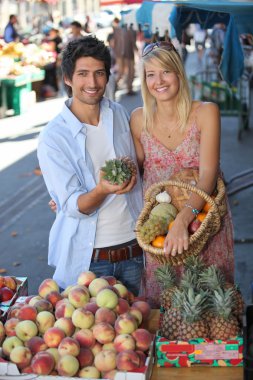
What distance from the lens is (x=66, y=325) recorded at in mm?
2707

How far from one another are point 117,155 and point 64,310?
86 cm

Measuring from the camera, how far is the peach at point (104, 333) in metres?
2.63

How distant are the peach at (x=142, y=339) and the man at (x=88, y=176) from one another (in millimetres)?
642

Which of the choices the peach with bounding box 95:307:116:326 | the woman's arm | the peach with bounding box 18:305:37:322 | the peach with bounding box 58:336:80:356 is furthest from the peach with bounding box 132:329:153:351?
the woman's arm

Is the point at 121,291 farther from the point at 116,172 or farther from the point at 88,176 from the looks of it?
the point at 88,176

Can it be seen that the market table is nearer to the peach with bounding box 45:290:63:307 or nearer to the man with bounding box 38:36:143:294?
the peach with bounding box 45:290:63:307

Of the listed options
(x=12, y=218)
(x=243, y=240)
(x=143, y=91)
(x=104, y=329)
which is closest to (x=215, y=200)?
(x=143, y=91)

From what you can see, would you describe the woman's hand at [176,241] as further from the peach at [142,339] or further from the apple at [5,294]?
the apple at [5,294]

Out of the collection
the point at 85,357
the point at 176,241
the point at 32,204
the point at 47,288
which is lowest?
the point at 32,204

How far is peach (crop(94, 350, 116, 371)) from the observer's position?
2568mm

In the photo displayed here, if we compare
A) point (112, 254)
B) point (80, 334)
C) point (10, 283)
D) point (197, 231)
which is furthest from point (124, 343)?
point (10, 283)

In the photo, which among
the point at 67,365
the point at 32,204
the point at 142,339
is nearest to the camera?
the point at 67,365

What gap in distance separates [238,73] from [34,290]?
128 inches

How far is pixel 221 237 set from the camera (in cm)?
344
